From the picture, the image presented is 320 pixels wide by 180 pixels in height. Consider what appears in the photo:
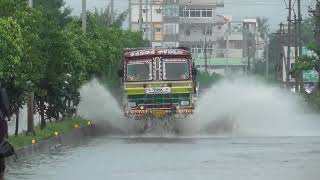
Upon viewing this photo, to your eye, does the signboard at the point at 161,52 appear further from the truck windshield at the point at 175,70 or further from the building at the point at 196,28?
the building at the point at 196,28

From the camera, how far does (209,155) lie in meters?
24.2

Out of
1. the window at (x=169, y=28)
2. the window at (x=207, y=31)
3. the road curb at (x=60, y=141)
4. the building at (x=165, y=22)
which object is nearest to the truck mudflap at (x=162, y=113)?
the road curb at (x=60, y=141)

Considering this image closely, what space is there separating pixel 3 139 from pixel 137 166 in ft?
14.3

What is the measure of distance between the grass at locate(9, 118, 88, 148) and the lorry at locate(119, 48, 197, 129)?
241 centimetres

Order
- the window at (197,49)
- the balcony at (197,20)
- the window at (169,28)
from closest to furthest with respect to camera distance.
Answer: the window at (169,28), the balcony at (197,20), the window at (197,49)

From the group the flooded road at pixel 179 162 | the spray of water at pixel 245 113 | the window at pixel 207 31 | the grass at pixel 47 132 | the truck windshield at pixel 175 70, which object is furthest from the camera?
the window at pixel 207 31

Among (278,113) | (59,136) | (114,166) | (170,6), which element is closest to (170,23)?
(170,6)

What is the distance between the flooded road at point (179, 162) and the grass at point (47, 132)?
826 millimetres

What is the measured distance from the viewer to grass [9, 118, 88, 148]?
2619 centimetres

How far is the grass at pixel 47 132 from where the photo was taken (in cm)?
2619

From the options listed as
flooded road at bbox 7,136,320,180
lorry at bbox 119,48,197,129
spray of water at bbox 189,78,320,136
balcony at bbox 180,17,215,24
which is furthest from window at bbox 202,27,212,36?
flooded road at bbox 7,136,320,180

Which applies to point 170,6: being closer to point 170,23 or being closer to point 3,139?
point 170,23

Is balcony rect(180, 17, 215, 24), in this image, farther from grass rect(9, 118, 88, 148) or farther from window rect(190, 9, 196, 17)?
grass rect(9, 118, 88, 148)

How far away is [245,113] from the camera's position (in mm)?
42844
